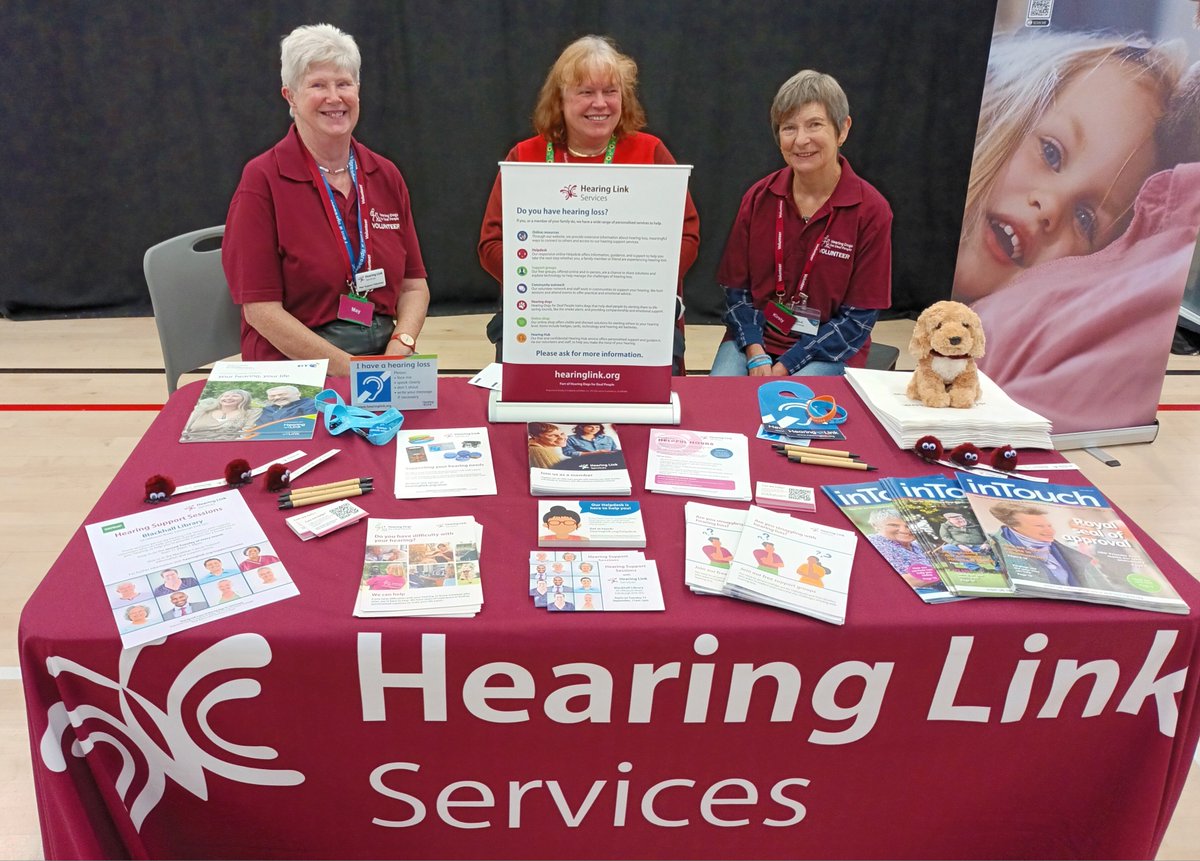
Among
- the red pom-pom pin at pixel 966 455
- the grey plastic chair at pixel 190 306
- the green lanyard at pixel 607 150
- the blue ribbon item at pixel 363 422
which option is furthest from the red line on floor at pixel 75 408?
the red pom-pom pin at pixel 966 455

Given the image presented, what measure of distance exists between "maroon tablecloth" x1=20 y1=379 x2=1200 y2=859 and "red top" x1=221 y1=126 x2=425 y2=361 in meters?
1.04

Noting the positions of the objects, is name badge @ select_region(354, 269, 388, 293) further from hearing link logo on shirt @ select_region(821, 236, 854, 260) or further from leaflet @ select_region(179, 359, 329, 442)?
hearing link logo on shirt @ select_region(821, 236, 854, 260)

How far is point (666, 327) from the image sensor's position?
1.84m

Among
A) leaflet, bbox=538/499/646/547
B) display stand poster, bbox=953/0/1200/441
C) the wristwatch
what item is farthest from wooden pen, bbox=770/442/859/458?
display stand poster, bbox=953/0/1200/441

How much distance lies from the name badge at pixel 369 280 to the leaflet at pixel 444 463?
0.87m

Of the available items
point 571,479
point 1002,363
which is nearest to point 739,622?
point 571,479

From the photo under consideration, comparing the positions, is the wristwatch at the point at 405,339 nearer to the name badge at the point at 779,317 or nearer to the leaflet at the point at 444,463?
the leaflet at the point at 444,463

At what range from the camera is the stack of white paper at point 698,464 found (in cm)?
166

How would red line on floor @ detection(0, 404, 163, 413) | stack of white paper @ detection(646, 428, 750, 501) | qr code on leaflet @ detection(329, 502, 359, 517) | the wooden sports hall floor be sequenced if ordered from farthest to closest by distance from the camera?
1. red line on floor @ detection(0, 404, 163, 413)
2. the wooden sports hall floor
3. stack of white paper @ detection(646, 428, 750, 501)
4. qr code on leaflet @ detection(329, 502, 359, 517)

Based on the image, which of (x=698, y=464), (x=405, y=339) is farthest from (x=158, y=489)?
(x=405, y=339)

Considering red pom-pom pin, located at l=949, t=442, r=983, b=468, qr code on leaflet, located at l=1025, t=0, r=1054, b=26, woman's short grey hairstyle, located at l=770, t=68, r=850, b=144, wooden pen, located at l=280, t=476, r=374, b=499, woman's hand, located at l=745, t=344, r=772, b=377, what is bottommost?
woman's hand, located at l=745, t=344, r=772, b=377

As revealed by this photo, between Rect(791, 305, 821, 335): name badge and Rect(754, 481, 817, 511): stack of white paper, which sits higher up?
Rect(754, 481, 817, 511): stack of white paper

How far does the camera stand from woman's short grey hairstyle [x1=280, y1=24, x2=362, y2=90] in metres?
2.35

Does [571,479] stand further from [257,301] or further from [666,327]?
[257,301]
